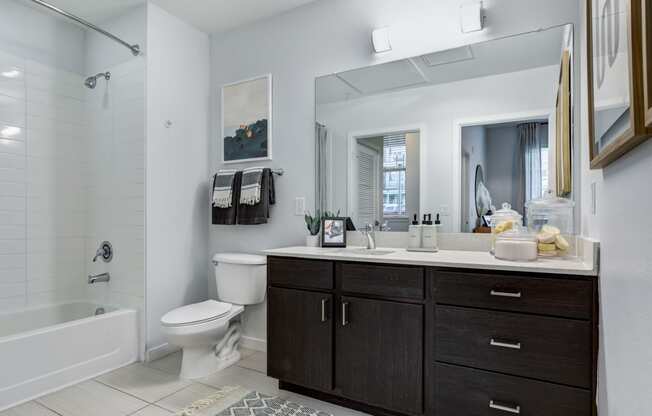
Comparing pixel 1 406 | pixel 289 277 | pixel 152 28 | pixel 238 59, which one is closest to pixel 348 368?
pixel 289 277

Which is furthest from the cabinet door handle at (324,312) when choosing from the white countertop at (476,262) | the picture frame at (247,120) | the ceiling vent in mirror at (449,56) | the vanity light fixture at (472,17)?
the vanity light fixture at (472,17)

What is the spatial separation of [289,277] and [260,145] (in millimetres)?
1208

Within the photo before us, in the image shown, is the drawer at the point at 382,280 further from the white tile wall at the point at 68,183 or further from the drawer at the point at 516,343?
the white tile wall at the point at 68,183

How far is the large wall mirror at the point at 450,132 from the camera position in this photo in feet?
6.37

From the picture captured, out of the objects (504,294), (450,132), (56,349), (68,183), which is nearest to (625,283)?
(504,294)

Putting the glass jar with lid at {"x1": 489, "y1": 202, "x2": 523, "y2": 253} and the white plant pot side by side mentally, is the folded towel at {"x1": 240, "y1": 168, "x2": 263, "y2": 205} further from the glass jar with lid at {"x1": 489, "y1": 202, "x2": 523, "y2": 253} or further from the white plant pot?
the glass jar with lid at {"x1": 489, "y1": 202, "x2": 523, "y2": 253}

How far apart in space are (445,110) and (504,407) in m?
1.56

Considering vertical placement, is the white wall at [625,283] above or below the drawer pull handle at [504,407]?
above

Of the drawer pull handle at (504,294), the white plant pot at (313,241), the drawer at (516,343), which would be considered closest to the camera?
the drawer at (516,343)

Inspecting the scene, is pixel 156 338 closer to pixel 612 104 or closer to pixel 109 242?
pixel 109 242

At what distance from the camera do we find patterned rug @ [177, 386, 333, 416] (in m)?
1.90

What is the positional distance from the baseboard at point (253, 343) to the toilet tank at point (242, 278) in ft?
1.21

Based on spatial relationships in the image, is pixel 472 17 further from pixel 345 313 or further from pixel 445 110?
pixel 345 313

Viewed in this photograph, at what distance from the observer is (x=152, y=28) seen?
8.75ft
